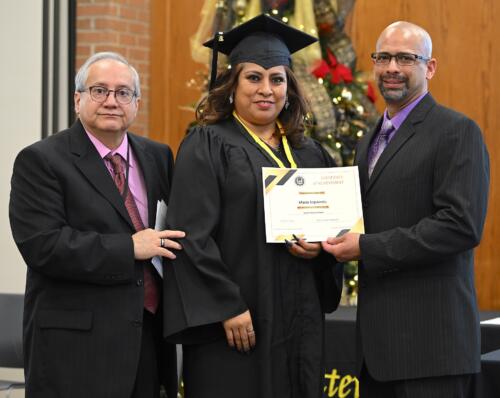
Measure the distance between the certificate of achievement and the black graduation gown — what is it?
7cm

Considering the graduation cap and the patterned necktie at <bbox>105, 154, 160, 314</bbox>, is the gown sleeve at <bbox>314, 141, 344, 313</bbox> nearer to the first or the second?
the graduation cap

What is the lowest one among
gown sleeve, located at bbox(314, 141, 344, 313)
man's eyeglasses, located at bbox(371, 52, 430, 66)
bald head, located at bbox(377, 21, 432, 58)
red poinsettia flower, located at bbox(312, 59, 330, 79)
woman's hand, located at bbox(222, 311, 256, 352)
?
woman's hand, located at bbox(222, 311, 256, 352)

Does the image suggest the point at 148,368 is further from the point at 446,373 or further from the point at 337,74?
the point at 337,74

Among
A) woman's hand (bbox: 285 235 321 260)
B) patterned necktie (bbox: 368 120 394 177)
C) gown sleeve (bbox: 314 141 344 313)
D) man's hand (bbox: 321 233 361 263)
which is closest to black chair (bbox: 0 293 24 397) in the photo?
gown sleeve (bbox: 314 141 344 313)

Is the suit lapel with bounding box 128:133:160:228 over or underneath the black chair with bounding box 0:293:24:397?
over

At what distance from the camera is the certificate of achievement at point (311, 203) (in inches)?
140

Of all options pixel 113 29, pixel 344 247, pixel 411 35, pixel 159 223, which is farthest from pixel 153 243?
pixel 113 29

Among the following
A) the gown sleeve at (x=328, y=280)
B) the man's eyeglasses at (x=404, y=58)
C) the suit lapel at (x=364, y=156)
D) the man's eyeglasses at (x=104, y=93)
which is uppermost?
the man's eyeglasses at (x=404, y=58)

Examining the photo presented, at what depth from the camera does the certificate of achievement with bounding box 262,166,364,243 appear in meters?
3.55

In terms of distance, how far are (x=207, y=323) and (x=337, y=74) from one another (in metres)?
3.38

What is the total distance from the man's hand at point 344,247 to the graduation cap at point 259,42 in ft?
2.50

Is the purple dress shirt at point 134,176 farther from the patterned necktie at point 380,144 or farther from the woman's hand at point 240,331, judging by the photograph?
the patterned necktie at point 380,144

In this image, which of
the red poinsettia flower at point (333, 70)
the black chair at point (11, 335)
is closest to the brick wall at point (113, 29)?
the red poinsettia flower at point (333, 70)

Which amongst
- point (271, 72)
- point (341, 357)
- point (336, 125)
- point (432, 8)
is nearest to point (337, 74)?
point (336, 125)
